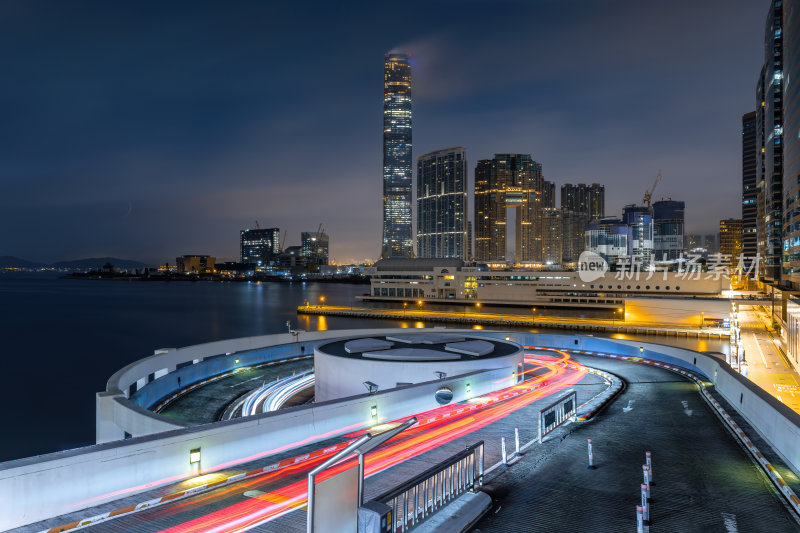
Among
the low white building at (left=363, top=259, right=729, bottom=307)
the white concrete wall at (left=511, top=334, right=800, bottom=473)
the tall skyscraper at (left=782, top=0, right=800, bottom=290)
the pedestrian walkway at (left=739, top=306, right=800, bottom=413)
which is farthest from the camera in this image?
the low white building at (left=363, top=259, right=729, bottom=307)

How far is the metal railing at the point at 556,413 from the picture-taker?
12.9 metres

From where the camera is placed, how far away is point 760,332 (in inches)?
2313

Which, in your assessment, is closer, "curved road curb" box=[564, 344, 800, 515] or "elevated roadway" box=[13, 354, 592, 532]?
"elevated roadway" box=[13, 354, 592, 532]

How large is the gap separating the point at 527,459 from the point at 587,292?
11305 centimetres

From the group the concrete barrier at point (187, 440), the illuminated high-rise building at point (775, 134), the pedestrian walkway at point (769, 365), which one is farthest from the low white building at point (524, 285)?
the concrete barrier at point (187, 440)

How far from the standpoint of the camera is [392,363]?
20.0m

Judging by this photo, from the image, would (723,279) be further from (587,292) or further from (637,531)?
(637,531)

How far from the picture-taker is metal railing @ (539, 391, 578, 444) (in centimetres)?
1289

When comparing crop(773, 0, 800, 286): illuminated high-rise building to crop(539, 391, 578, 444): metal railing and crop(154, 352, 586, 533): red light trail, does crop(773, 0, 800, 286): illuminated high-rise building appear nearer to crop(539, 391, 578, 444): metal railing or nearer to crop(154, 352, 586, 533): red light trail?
crop(154, 352, 586, 533): red light trail

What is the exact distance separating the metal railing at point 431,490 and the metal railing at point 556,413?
3767 mm

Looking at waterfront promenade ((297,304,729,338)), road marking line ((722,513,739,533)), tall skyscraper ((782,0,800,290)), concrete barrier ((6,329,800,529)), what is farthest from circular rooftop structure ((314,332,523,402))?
tall skyscraper ((782,0,800,290))

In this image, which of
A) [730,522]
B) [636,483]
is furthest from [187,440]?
[730,522]

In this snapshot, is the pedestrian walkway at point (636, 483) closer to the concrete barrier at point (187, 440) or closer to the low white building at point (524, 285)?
the concrete barrier at point (187, 440)

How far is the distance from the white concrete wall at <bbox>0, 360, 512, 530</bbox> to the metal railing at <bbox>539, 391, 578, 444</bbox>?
439 centimetres
